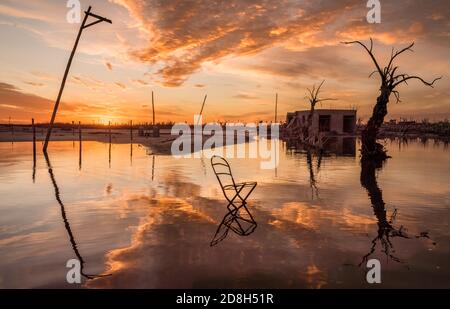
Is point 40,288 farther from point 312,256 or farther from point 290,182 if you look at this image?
point 290,182

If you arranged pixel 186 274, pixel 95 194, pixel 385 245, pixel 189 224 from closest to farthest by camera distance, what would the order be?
pixel 186 274 → pixel 385 245 → pixel 189 224 → pixel 95 194

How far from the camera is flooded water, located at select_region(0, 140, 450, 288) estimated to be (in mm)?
4898

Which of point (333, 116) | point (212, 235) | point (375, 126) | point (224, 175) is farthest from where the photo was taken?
point (333, 116)

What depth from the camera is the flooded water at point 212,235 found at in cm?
490

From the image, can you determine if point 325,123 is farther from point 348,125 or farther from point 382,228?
point 382,228

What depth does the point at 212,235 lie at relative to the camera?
22.2 feet

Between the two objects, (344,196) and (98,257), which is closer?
(98,257)

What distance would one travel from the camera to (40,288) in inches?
177

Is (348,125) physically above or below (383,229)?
above

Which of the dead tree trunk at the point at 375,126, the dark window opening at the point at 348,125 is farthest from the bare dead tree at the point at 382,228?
the dark window opening at the point at 348,125

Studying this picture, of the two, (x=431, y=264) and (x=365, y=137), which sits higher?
(x=365, y=137)

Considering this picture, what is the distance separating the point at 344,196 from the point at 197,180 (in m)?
6.05

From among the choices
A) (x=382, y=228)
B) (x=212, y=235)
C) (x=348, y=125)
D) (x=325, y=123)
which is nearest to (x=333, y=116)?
(x=325, y=123)
